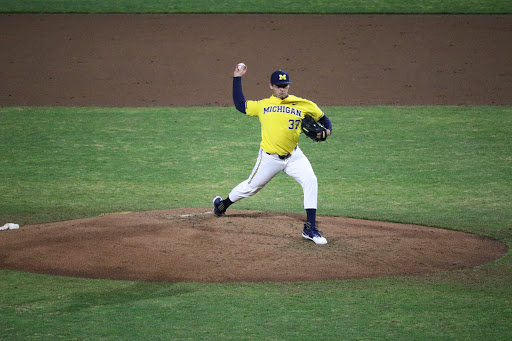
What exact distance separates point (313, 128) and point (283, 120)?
1.05 ft

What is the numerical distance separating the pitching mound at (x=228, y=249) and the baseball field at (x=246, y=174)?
27mm

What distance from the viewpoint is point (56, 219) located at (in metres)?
9.48

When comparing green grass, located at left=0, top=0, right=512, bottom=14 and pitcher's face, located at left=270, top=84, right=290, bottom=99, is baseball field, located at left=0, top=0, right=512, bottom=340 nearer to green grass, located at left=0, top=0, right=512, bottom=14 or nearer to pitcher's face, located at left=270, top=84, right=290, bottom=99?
green grass, located at left=0, top=0, right=512, bottom=14

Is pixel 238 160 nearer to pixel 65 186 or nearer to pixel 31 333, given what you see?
pixel 65 186

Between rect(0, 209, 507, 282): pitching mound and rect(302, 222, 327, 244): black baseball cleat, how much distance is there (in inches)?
2.8

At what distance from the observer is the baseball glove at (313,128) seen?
7.99 m

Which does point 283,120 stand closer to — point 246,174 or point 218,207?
point 218,207

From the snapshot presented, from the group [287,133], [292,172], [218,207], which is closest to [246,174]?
[218,207]

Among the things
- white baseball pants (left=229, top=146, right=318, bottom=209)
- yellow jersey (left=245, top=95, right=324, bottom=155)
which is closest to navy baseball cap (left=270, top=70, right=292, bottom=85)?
yellow jersey (left=245, top=95, right=324, bottom=155)

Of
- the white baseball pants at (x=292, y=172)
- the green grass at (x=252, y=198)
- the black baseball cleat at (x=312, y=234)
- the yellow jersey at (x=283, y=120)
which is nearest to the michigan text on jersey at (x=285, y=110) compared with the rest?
the yellow jersey at (x=283, y=120)

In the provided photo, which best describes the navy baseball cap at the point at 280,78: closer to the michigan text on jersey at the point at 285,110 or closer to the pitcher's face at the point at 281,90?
the pitcher's face at the point at 281,90

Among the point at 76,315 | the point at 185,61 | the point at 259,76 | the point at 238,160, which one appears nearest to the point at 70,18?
the point at 185,61

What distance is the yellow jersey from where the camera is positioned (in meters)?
8.05

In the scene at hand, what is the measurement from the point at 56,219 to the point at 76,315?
367 cm
